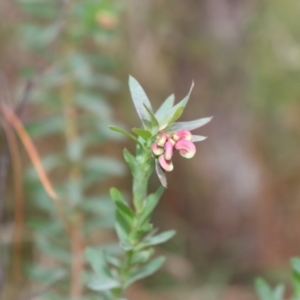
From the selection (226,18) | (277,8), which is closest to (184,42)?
(226,18)

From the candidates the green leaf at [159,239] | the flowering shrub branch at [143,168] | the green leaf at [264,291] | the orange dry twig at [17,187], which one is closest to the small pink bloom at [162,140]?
the flowering shrub branch at [143,168]

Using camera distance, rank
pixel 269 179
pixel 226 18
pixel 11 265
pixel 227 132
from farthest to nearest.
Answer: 1. pixel 269 179
2. pixel 227 132
3. pixel 226 18
4. pixel 11 265

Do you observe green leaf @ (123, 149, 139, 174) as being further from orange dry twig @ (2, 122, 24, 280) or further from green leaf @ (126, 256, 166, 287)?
orange dry twig @ (2, 122, 24, 280)

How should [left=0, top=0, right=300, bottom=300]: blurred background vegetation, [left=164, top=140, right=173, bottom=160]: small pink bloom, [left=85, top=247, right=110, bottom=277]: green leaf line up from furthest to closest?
[left=0, top=0, right=300, bottom=300]: blurred background vegetation < [left=85, top=247, right=110, bottom=277]: green leaf < [left=164, top=140, right=173, bottom=160]: small pink bloom

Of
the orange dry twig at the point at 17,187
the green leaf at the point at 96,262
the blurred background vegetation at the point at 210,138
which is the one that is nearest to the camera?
the green leaf at the point at 96,262

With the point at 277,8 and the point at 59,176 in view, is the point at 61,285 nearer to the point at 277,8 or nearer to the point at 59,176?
the point at 59,176

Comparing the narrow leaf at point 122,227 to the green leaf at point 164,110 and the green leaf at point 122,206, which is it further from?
the green leaf at point 164,110

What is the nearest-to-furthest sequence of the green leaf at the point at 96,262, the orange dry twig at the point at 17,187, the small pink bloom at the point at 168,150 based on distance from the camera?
the small pink bloom at the point at 168,150
the green leaf at the point at 96,262
the orange dry twig at the point at 17,187

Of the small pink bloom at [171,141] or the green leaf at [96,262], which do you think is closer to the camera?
the small pink bloom at [171,141]

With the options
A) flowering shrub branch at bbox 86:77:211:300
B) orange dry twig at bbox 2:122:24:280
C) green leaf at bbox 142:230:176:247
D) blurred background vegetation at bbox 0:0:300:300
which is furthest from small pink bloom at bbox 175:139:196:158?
blurred background vegetation at bbox 0:0:300:300
